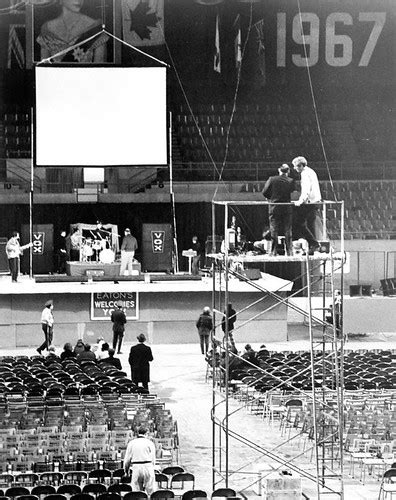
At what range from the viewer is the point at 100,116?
1312 inches

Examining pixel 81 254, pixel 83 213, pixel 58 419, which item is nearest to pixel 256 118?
pixel 83 213

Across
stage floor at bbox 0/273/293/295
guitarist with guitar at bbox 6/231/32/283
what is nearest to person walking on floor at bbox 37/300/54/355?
Answer: stage floor at bbox 0/273/293/295

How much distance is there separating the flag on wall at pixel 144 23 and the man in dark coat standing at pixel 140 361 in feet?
59.3

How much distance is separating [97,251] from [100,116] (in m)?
4.03

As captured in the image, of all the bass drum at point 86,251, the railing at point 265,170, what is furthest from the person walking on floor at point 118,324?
the railing at point 265,170

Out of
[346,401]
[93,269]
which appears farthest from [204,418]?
[93,269]

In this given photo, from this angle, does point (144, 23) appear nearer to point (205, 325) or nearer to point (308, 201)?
point (205, 325)

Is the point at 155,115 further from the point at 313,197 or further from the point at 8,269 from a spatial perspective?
the point at 313,197

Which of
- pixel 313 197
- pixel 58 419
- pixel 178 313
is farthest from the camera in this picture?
pixel 178 313

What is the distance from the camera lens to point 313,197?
1667 centimetres

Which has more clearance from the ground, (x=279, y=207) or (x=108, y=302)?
(x=279, y=207)

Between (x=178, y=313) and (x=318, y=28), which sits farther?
(x=318, y=28)

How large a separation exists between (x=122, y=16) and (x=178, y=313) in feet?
40.7

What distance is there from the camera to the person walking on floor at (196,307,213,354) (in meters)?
28.0
